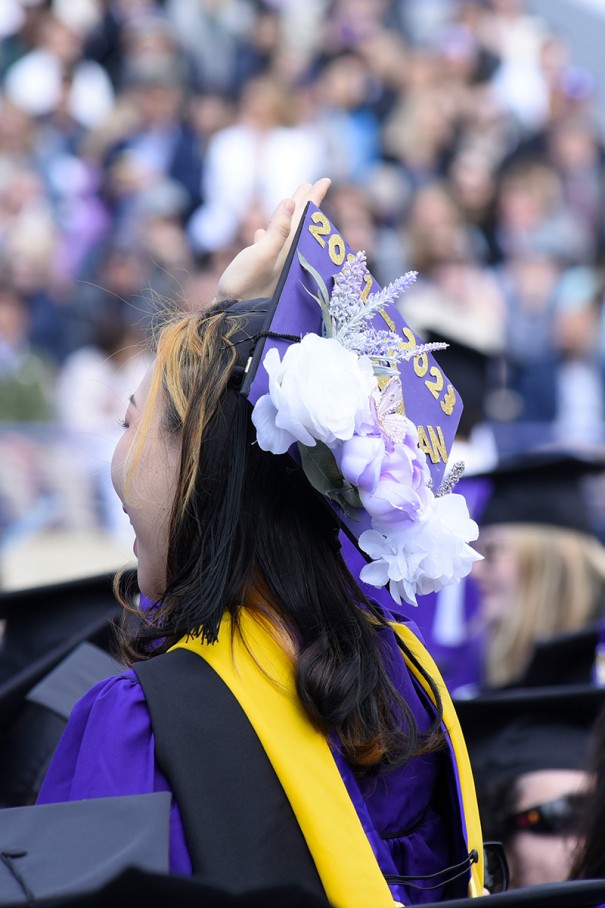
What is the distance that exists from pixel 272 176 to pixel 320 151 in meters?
Answer: 0.75

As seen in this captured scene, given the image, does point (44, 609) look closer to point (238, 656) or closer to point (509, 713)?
point (509, 713)

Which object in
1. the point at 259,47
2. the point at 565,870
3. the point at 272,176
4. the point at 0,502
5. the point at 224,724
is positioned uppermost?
the point at 259,47

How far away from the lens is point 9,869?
1377 millimetres

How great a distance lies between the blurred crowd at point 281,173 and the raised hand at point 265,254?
5.03 m

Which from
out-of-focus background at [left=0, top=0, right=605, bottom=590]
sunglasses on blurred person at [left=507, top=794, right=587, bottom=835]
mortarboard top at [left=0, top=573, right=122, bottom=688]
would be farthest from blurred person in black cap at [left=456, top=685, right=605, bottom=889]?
out-of-focus background at [left=0, top=0, right=605, bottom=590]

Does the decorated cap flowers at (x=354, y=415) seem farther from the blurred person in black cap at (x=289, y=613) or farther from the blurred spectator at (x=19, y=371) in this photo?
the blurred spectator at (x=19, y=371)

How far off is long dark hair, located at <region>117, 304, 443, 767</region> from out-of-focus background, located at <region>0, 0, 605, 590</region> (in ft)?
15.4

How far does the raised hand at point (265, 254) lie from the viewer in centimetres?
202

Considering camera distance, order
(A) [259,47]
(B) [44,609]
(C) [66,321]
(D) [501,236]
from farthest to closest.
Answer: (A) [259,47], (D) [501,236], (C) [66,321], (B) [44,609]

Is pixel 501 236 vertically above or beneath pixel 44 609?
above

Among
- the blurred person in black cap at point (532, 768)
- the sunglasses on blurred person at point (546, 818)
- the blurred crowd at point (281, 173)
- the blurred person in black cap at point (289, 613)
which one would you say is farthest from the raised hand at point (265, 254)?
the blurred crowd at point (281, 173)

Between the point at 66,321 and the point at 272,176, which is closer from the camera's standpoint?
the point at 66,321

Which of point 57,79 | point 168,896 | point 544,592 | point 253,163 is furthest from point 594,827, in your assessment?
point 57,79

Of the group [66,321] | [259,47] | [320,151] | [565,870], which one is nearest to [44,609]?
[565,870]
